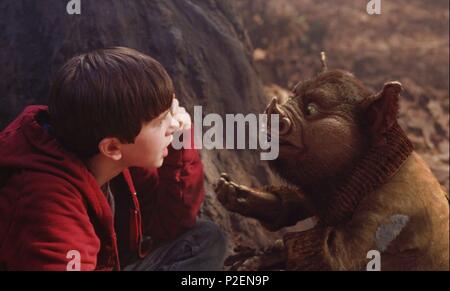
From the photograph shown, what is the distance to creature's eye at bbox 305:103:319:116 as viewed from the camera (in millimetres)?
2172

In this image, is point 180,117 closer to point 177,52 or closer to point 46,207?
point 46,207

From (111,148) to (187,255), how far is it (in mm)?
744

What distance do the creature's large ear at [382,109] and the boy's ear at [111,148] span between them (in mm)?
907

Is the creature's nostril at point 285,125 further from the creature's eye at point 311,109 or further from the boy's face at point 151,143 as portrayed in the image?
the boy's face at point 151,143

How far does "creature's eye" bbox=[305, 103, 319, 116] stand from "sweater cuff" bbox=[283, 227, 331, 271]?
43 centimetres

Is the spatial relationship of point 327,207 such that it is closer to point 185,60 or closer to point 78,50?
point 185,60

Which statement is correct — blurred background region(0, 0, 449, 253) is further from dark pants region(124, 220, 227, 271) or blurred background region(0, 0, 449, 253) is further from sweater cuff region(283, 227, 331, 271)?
sweater cuff region(283, 227, 331, 271)

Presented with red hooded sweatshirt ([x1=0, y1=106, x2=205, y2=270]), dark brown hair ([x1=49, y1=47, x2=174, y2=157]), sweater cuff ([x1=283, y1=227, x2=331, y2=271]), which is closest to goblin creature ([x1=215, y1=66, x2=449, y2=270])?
sweater cuff ([x1=283, y1=227, x2=331, y2=271])

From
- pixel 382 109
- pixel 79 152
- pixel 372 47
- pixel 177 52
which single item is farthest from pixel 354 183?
pixel 372 47

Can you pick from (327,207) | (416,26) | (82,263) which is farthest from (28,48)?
(416,26)

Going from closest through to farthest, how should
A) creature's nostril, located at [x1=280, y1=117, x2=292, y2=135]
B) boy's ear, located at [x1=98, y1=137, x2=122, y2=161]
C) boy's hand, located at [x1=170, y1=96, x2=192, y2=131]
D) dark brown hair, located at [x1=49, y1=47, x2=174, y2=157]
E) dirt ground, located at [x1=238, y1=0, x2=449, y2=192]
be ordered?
dark brown hair, located at [x1=49, y1=47, x2=174, y2=157] → boy's ear, located at [x1=98, y1=137, x2=122, y2=161] → creature's nostril, located at [x1=280, y1=117, x2=292, y2=135] → boy's hand, located at [x1=170, y1=96, x2=192, y2=131] → dirt ground, located at [x1=238, y1=0, x2=449, y2=192]

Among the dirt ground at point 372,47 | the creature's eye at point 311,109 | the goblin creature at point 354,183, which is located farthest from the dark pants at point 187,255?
the dirt ground at point 372,47

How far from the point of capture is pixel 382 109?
209cm

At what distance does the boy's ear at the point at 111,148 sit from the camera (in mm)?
2010
